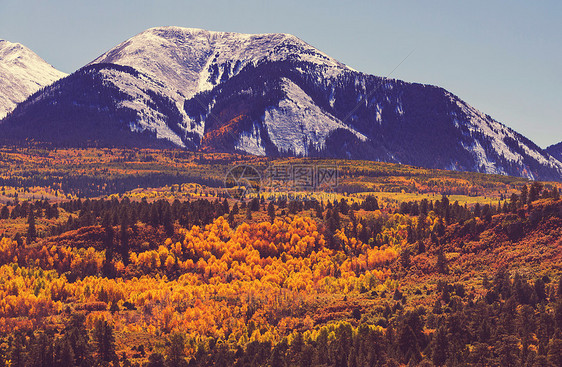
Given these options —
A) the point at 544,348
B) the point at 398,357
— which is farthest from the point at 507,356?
the point at 398,357

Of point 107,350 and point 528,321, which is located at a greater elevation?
point 528,321

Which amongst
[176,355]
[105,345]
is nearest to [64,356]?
[105,345]

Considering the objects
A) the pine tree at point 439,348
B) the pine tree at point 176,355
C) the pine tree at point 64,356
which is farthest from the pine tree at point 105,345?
the pine tree at point 439,348

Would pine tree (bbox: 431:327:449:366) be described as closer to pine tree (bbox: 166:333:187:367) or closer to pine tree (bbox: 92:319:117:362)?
pine tree (bbox: 166:333:187:367)

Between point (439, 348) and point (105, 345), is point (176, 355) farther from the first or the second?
point (439, 348)

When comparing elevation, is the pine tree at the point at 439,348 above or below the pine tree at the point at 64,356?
above

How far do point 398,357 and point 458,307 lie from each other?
98.5 ft

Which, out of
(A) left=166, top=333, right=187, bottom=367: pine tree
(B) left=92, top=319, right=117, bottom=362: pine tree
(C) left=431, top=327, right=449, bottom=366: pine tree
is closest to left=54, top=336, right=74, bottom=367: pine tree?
(B) left=92, top=319, right=117, bottom=362: pine tree

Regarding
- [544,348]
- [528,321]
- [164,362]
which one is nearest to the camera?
[544,348]

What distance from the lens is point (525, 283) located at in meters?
191

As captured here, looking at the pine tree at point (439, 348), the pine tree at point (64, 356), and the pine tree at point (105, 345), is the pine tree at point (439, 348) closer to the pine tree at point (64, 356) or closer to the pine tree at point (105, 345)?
the pine tree at point (105, 345)

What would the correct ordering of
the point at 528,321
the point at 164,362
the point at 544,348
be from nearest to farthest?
the point at 544,348, the point at 528,321, the point at 164,362

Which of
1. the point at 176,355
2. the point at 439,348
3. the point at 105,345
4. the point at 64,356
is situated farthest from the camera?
the point at 105,345

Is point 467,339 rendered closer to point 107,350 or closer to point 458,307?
point 458,307
